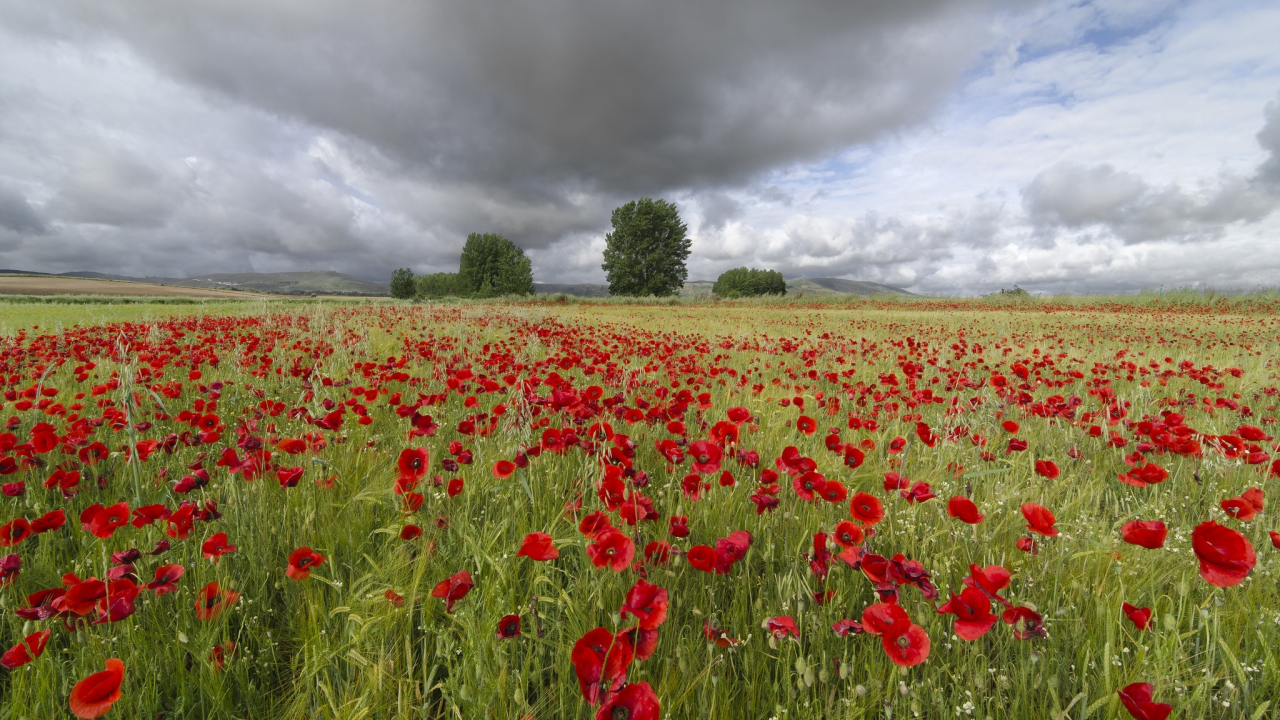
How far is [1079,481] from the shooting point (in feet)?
8.43

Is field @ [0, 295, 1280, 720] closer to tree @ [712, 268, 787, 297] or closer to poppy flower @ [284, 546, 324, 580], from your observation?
poppy flower @ [284, 546, 324, 580]

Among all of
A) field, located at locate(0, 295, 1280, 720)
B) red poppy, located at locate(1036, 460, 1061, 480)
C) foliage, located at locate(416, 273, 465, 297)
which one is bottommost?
field, located at locate(0, 295, 1280, 720)

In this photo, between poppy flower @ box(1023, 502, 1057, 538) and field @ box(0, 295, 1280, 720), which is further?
poppy flower @ box(1023, 502, 1057, 538)

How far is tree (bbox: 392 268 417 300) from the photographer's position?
9194 cm

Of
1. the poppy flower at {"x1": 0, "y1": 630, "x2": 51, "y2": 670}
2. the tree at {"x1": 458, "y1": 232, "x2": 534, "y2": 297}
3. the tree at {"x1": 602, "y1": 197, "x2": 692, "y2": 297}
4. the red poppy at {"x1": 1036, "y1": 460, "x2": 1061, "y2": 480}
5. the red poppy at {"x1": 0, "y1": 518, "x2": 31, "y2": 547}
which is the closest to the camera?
the poppy flower at {"x1": 0, "y1": 630, "x2": 51, "y2": 670}

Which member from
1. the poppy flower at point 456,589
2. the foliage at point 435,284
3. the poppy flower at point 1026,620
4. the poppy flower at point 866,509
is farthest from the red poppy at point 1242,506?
the foliage at point 435,284

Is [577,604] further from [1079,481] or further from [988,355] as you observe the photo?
[988,355]

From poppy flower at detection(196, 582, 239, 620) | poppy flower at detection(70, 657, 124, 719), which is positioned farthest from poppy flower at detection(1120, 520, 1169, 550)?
poppy flower at detection(196, 582, 239, 620)

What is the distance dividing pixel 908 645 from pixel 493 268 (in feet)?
194

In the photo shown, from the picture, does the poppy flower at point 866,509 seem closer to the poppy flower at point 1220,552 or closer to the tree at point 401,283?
the poppy flower at point 1220,552

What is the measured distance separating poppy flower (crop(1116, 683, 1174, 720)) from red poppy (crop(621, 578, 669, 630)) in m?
0.92

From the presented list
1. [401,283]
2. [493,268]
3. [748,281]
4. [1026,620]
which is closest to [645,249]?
[493,268]

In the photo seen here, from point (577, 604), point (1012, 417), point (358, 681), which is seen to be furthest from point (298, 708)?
point (1012, 417)

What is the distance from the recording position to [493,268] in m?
56.0
